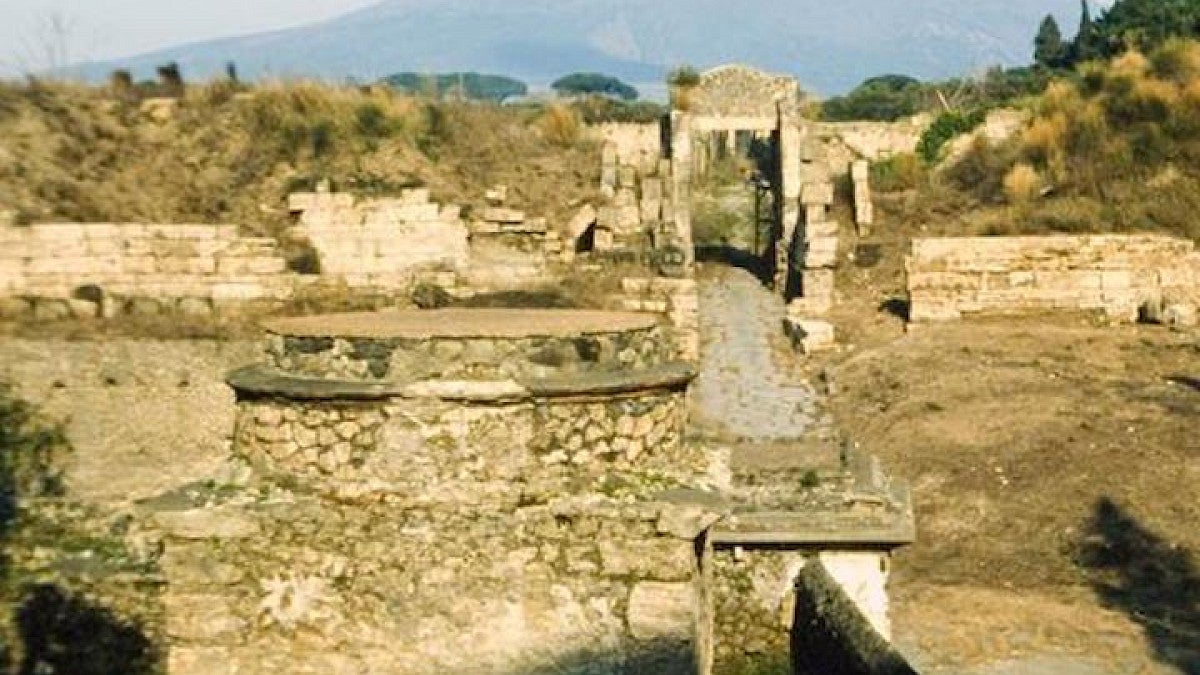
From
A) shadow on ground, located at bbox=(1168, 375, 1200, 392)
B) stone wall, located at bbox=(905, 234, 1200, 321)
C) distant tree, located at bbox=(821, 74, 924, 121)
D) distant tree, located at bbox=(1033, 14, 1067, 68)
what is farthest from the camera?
distant tree, located at bbox=(1033, 14, 1067, 68)

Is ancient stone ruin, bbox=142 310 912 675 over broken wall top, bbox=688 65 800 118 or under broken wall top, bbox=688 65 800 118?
under

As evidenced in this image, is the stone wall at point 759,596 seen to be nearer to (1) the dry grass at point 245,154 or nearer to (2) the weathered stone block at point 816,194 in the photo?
(1) the dry grass at point 245,154

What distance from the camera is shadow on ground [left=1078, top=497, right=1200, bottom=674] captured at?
8.34 meters

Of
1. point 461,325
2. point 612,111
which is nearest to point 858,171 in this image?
point 612,111

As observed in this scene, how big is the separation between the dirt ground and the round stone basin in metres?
3.75

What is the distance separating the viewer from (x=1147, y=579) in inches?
370

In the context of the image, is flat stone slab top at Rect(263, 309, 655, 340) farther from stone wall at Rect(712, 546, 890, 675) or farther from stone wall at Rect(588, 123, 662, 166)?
stone wall at Rect(588, 123, 662, 166)

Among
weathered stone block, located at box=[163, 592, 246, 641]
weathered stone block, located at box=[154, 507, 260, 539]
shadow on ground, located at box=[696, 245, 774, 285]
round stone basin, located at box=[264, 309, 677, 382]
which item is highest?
round stone basin, located at box=[264, 309, 677, 382]

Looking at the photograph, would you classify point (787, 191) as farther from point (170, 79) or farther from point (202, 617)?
point (202, 617)

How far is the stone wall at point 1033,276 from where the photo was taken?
18688 mm

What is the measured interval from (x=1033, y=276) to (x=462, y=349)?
1536 centimetres

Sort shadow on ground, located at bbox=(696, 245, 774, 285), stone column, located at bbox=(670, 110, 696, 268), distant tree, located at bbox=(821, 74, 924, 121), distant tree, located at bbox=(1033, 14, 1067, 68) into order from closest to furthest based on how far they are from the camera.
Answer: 1. stone column, located at bbox=(670, 110, 696, 268)
2. shadow on ground, located at bbox=(696, 245, 774, 285)
3. distant tree, located at bbox=(821, 74, 924, 121)
4. distant tree, located at bbox=(1033, 14, 1067, 68)

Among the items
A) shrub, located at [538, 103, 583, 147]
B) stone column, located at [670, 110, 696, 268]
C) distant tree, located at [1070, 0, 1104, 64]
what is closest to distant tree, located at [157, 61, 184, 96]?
shrub, located at [538, 103, 583, 147]

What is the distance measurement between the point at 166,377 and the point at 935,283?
9.88 meters
